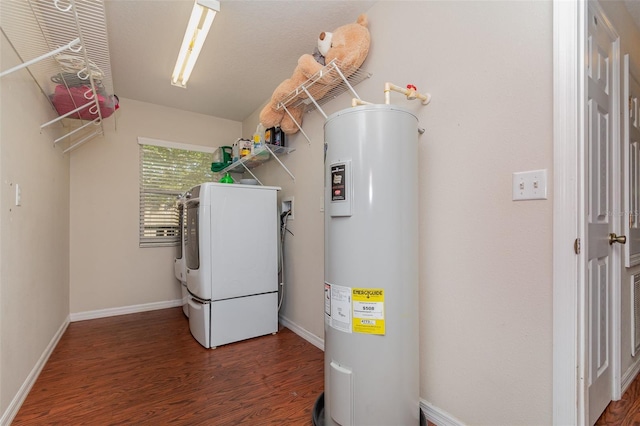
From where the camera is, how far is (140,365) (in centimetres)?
224

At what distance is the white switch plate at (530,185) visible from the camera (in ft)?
3.92

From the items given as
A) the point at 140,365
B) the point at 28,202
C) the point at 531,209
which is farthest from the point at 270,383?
the point at 28,202

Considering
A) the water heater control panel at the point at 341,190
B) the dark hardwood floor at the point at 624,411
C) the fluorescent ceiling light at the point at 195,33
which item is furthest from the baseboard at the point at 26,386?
the dark hardwood floor at the point at 624,411

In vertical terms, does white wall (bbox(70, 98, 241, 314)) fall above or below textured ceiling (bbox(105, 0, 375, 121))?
below

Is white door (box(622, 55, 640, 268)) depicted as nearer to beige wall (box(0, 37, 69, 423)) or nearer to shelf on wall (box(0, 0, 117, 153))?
shelf on wall (box(0, 0, 117, 153))

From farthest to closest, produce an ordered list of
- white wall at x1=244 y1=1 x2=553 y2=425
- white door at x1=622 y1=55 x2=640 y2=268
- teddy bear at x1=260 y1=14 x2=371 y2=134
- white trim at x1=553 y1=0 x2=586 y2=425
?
teddy bear at x1=260 y1=14 x2=371 y2=134 → white door at x1=622 y1=55 x2=640 y2=268 → white wall at x1=244 y1=1 x2=553 y2=425 → white trim at x1=553 y1=0 x2=586 y2=425

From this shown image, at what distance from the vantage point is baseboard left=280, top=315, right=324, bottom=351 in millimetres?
2539

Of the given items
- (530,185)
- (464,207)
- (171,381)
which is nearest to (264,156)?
(171,381)

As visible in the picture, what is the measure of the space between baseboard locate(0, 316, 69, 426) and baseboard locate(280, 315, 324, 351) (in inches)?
75.8

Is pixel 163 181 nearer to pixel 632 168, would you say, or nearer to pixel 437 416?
pixel 437 416

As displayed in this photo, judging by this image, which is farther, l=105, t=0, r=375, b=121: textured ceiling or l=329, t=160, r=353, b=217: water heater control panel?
l=105, t=0, r=375, b=121: textured ceiling

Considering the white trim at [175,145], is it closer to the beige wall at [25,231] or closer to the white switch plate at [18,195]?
the beige wall at [25,231]

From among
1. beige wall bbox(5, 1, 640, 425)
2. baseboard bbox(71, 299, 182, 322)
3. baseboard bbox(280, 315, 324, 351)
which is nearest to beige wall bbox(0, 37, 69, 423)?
beige wall bbox(5, 1, 640, 425)

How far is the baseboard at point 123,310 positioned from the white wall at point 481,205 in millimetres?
3304
